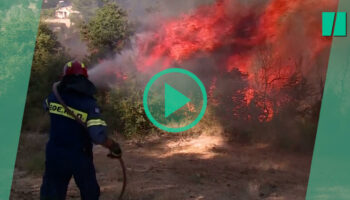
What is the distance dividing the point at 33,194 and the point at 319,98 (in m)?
6.85

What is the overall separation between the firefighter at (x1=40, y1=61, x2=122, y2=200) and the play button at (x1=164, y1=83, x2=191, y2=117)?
5.81 metres

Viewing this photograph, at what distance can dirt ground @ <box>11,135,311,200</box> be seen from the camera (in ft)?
20.0

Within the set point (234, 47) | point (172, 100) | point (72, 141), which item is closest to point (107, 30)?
point (172, 100)

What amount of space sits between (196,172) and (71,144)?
12.2 feet

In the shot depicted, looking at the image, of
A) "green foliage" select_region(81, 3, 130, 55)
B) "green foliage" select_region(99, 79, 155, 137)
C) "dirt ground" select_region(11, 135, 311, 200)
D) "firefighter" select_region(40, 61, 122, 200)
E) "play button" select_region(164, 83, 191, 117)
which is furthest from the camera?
"green foliage" select_region(81, 3, 130, 55)

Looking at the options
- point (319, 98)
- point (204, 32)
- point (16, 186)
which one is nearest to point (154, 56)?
point (204, 32)

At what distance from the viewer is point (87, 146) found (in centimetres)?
394

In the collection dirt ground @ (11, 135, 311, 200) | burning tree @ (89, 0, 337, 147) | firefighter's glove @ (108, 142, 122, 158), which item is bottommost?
dirt ground @ (11, 135, 311, 200)

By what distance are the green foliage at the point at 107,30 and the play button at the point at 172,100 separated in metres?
1.67

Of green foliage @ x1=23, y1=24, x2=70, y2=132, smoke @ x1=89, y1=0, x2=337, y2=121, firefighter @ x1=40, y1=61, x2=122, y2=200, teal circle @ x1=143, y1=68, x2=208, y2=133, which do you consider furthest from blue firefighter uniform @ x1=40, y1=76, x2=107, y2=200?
green foliage @ x1=23, y1=24, x2=70, y2=132

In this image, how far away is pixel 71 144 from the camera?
3855mm

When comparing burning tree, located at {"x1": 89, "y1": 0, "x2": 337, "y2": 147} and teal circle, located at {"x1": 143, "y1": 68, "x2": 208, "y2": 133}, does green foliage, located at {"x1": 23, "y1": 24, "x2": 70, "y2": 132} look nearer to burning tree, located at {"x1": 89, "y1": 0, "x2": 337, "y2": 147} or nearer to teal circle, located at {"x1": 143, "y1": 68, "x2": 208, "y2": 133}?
burning tree, located at {"x1": 89, "y1": 0, "x2": 337, "y2": 147}

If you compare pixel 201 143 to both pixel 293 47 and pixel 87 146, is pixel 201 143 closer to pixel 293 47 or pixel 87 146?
pixel 293 47

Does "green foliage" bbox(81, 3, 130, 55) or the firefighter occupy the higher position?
"green foliage" bbox(81, 3, 130, 55)
